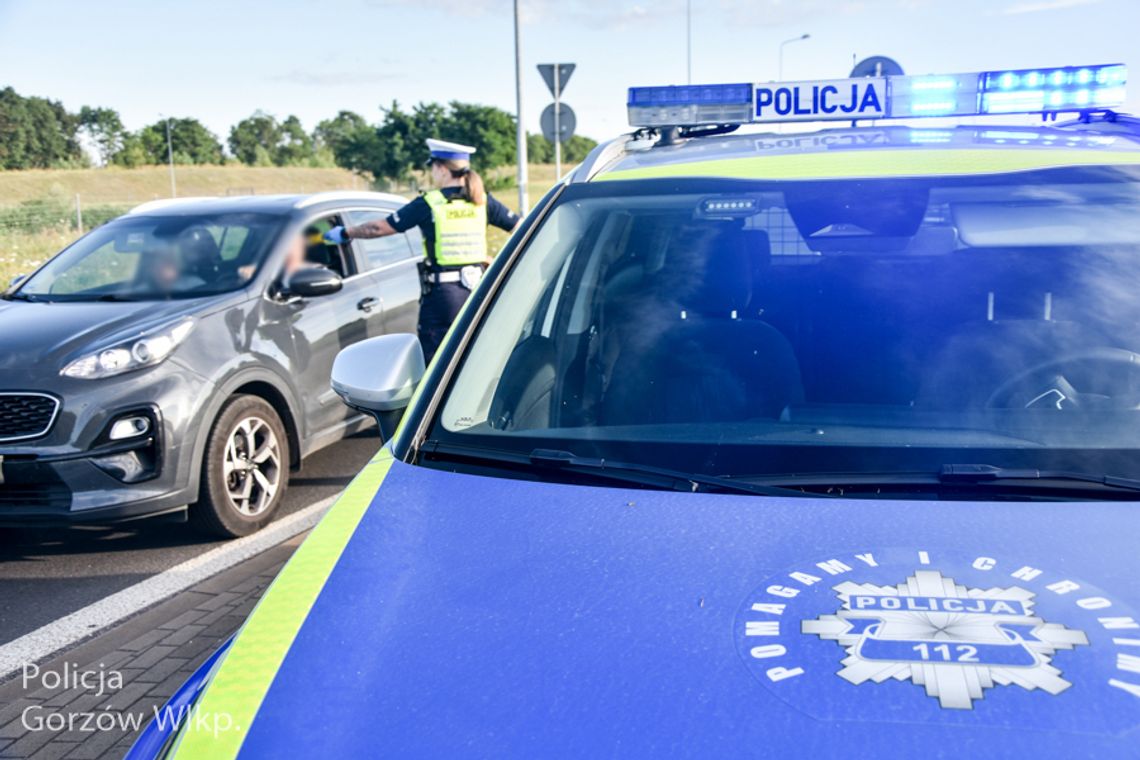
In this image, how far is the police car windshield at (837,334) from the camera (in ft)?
6.70

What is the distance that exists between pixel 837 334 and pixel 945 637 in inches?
37.9

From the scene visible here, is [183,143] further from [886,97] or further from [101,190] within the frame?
[886,97]

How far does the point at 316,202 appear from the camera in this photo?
6352 millimetres

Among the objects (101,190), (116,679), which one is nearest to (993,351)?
(116,679)

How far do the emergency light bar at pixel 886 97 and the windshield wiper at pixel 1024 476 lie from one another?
1426 millimetres

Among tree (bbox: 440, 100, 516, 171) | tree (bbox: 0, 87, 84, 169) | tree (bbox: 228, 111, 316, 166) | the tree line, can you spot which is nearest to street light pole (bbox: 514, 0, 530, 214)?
tree (bbox: 0, 87, 84, 169)

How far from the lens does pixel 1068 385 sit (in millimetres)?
2145

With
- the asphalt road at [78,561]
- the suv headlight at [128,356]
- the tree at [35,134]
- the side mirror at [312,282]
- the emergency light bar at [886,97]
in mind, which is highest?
the tree at [35,134]

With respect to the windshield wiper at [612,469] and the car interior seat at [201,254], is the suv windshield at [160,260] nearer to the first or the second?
the car interior seat at [201,254]

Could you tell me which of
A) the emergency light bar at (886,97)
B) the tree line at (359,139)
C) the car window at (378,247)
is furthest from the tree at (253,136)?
the emergency light bar at (886,97)

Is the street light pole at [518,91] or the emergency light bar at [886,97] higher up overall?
the street light pole at [518,91]

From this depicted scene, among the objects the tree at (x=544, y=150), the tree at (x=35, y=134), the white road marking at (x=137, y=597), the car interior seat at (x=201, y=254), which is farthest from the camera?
the tree at (x=544, y=150)

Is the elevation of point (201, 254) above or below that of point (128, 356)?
above

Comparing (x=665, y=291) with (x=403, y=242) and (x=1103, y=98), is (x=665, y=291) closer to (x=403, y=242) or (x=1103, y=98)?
(x=1103, y=98)
